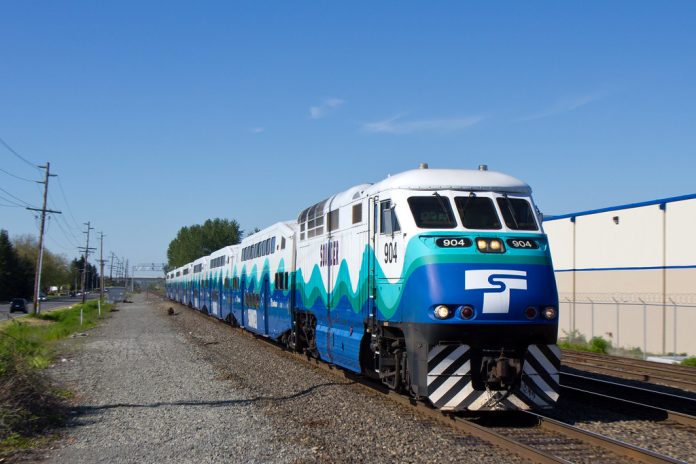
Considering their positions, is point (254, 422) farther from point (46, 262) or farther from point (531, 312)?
point (46, 262)

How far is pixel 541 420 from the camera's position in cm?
924

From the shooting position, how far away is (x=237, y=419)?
1000 centimetres

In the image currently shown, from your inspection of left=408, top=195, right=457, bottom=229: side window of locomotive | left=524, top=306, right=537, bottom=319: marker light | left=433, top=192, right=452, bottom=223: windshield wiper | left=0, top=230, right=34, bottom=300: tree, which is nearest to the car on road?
left=0, top=230, right=34, bottom=300: tree

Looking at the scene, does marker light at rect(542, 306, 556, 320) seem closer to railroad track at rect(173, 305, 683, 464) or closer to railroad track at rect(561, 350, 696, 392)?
railroad track at rect(173, 305, 683, 464)

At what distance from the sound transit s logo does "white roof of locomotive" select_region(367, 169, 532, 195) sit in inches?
59.3

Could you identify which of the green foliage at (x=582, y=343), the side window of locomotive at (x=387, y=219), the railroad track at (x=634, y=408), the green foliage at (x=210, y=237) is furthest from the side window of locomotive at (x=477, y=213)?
the green foliage at (x=210, y=237)

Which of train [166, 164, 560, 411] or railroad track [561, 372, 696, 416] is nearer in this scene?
train [166, 164, 560, 411]

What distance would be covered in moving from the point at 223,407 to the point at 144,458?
125 inches

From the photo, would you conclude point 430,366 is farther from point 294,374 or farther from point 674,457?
point 294,374

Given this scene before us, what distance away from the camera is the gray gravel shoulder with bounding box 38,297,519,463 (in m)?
7.95

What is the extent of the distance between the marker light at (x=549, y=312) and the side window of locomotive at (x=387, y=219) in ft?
7.59

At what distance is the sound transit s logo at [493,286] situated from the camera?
349 inches

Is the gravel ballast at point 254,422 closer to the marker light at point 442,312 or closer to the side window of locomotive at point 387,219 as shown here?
the marker light at point 442,312

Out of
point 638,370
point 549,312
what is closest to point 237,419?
point 549,312
